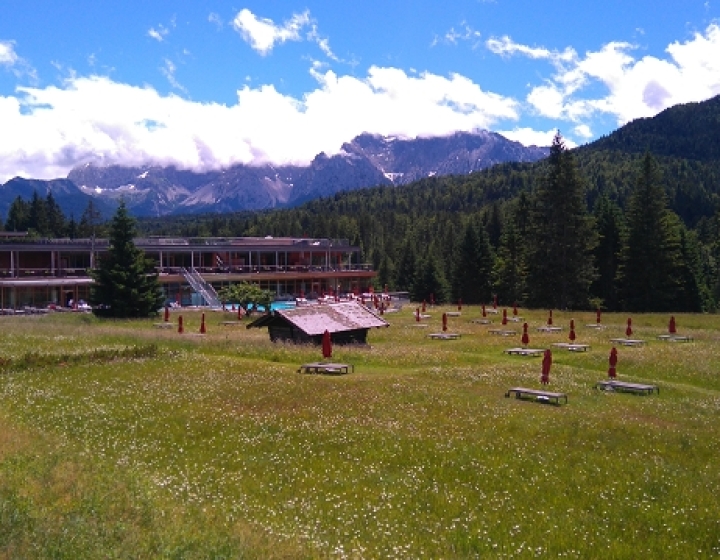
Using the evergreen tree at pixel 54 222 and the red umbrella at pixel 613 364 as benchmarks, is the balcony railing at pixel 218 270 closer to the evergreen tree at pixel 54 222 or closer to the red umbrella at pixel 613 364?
the red umbrella at pixel 613 364

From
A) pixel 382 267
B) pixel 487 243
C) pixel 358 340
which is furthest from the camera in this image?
pixel 382 267

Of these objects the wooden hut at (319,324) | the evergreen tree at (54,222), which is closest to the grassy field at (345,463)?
the wooden hut at (319,324)

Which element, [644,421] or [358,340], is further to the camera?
[358,340]

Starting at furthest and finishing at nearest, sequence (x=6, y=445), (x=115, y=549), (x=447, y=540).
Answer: (x=6, y=445), (x=447, y=540), (x=115, y=549)

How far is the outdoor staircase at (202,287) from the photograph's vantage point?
72438mm

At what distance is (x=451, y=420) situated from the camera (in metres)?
18.4

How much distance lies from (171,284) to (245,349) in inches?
2088

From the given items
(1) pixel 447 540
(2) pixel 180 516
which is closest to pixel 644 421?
(1) pixel 447 540

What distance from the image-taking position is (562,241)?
240 feet

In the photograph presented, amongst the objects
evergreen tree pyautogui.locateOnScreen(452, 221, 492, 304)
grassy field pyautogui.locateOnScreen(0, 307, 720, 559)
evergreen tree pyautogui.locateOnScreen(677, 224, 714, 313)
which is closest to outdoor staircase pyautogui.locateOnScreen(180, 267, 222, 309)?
evergreen tree pyautogui.locateOnScreen(452, 221, 492, 304)

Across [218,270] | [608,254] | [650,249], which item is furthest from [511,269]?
[218,270]

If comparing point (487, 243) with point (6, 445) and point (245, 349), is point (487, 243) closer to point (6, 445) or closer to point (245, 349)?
point (245, 349)

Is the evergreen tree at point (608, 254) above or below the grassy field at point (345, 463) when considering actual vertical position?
above

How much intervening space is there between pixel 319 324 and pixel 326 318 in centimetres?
89
